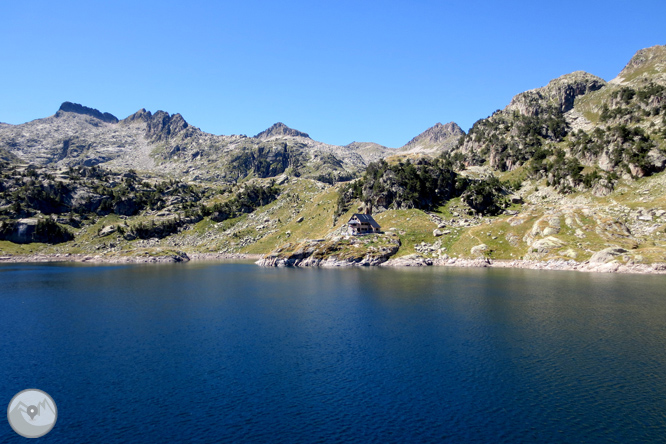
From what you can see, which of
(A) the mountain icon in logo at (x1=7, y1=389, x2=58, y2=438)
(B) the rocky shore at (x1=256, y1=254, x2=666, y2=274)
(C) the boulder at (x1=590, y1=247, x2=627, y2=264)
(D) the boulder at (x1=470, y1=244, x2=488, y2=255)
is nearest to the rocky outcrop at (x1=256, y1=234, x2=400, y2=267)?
Answer: (B) the rocky shore at (x1=256, y1=254, x2=666, y2=274)

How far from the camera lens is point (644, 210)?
131500mm

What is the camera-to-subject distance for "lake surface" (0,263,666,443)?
1099 inches

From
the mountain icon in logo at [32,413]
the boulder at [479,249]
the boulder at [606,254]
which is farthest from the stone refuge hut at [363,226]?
the mountain icon in logo at [32,413]

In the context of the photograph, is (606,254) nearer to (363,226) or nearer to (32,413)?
(363,226)

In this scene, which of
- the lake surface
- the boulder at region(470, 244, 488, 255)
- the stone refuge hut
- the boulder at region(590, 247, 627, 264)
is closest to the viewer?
the lake surface

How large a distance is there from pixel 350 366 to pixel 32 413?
99.5 ft

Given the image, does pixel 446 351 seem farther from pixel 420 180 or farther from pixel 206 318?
pixel 420 180

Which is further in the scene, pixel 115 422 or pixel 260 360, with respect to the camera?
pixel 260 360

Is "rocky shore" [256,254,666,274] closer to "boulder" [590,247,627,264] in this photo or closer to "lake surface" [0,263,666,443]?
"boulder" [590,247,627,264]

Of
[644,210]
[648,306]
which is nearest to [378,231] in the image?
[644,210]

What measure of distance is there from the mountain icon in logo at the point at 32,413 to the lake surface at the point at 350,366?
0.85 m

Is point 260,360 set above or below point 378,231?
below

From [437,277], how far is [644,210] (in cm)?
8970

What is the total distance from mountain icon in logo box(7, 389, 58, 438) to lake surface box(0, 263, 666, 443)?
85 cm
